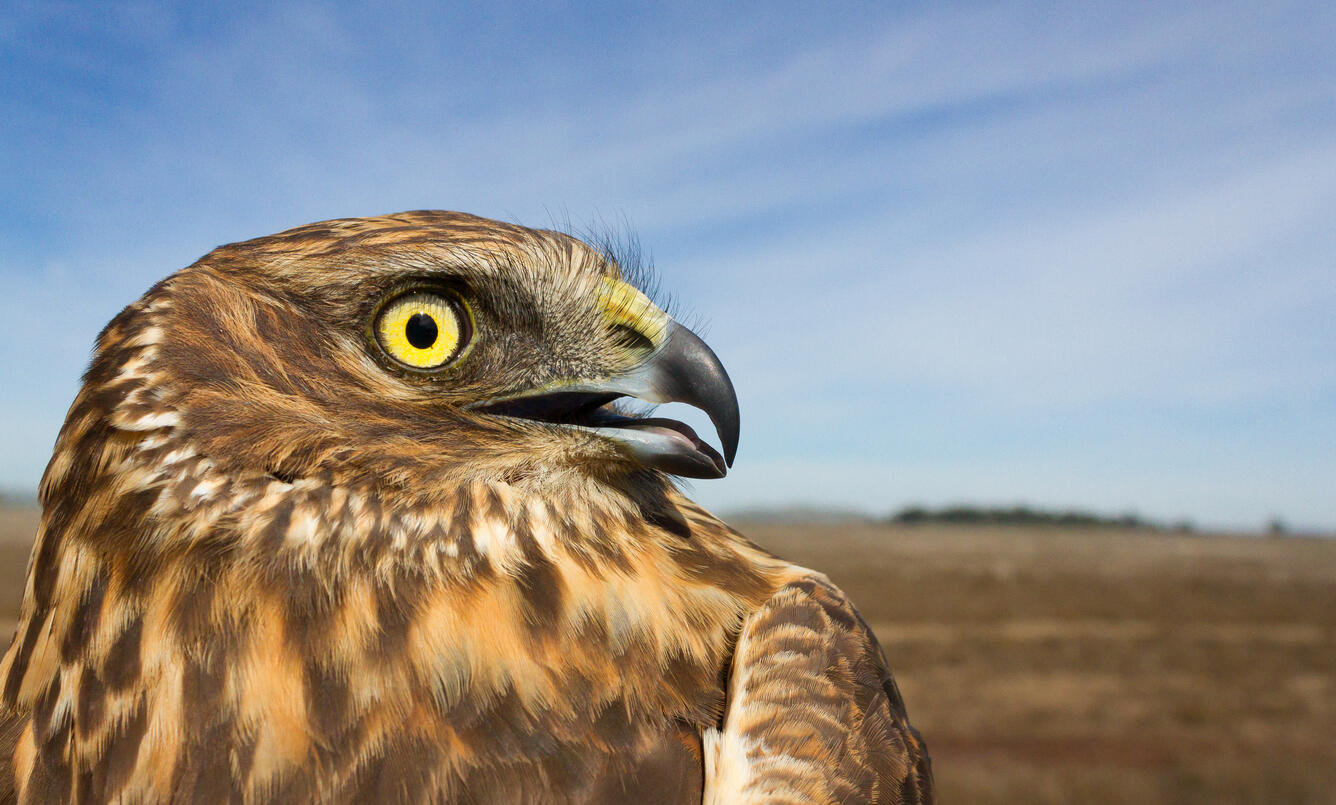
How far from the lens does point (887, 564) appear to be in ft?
193

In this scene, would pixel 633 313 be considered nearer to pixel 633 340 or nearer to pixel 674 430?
pixel 633 340

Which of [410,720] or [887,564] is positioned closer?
[410,720]

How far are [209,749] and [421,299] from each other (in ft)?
3.18

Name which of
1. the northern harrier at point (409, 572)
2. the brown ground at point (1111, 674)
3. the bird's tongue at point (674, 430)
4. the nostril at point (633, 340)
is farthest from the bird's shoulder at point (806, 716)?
the brown ground at point (1111, 674)

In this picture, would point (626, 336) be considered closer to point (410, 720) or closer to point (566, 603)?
point (566, 603)

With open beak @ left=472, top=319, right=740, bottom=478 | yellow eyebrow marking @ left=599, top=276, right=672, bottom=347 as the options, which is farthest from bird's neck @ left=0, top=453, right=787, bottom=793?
yellow eyebrow marking @ left=599, top=276, right=672, bottom=347

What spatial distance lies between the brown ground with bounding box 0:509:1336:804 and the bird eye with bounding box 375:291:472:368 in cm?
1594

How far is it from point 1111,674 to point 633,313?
101 ft

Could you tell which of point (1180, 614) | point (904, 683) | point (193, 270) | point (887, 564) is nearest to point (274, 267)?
point (193, 270)

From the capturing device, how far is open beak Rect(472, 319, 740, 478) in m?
2.06

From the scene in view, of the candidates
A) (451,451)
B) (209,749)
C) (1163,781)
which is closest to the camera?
(209,749)

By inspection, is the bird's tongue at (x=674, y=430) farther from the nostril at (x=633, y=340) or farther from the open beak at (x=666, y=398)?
the nostril at (x=633, y=340)

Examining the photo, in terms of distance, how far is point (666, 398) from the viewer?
2135mm

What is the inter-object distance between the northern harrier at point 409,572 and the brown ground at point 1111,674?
615 inches
